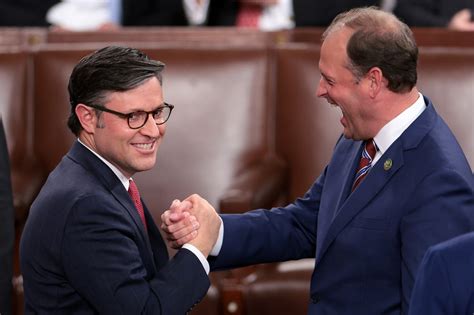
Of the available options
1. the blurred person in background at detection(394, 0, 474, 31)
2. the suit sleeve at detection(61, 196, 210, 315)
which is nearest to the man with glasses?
the suit sleeve at detection(61, 196, 210, 315)

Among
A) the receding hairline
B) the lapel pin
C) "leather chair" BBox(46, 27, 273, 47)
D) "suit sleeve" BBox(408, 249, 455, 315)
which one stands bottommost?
"leather chair" BBox(46, 27, 273, 47)

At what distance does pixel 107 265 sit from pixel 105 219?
0.31 feet

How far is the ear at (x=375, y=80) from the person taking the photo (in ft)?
7.94

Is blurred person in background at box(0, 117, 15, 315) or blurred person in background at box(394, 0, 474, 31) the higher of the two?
blurred person in background at box(394, 0, 474, 31)

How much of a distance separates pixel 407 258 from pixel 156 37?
6.69 feet

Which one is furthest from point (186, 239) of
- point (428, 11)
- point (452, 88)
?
point (428, 11)

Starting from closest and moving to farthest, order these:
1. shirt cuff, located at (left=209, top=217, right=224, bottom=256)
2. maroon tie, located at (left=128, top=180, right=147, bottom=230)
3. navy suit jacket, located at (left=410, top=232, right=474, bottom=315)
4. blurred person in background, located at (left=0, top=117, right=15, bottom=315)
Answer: navy suit jacket, located at (left=410, top=232, right=474, bottom=315) < maroon tie, located at (left=128, top=180, right=147, bottom=230) < blurred person in background, located at (left=0, top=117, right=15, bottom=315) < shirt cuff, located at (left=209, top=217, right=224, bottom=256)

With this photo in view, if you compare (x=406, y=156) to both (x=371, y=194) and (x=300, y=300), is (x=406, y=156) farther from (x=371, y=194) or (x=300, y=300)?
(x=300, y=300)

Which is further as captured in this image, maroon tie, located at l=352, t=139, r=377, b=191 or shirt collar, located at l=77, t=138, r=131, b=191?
maroon tie, located at l=352, t=139, r=377, b=191

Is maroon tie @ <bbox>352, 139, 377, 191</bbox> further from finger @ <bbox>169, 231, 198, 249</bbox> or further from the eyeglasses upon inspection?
the eyeglasses

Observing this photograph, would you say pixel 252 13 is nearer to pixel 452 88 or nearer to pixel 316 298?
pixel 452 88

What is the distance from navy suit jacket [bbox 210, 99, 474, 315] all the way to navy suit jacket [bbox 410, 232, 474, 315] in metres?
0.53

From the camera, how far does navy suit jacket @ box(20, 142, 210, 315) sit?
212 centimetres

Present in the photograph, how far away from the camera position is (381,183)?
95.5 inches
